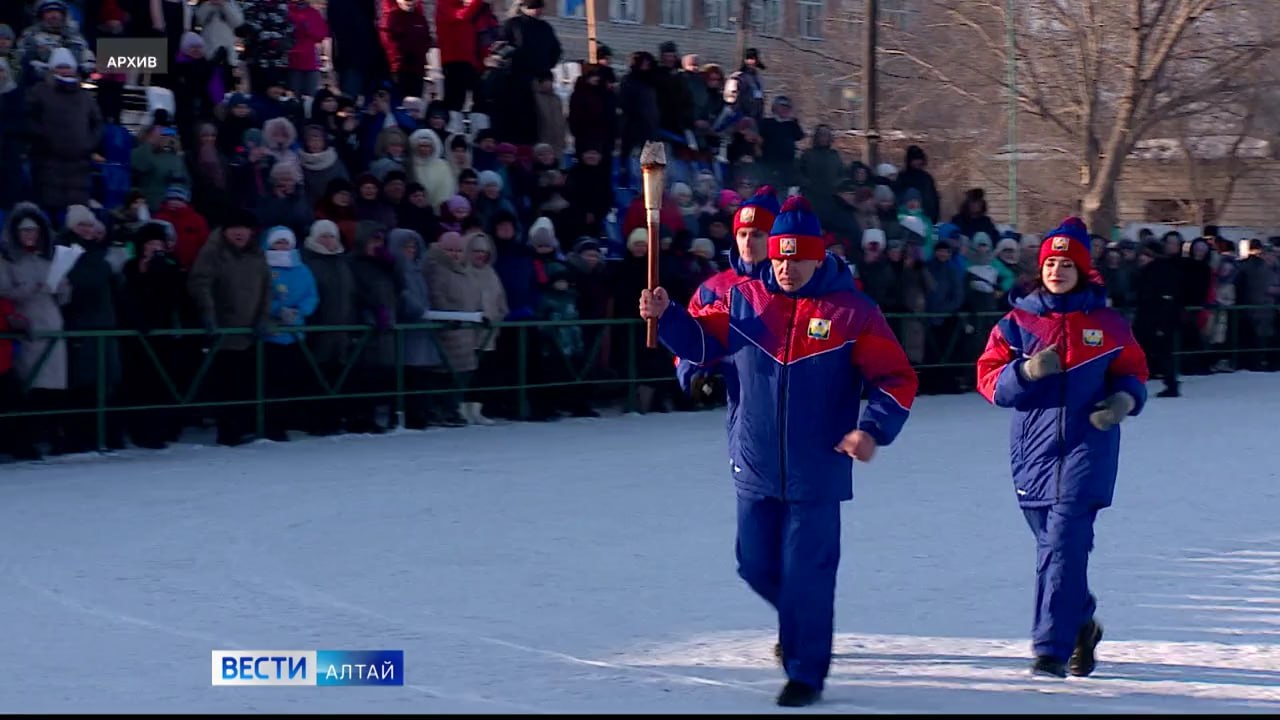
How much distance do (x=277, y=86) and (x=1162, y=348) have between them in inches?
395

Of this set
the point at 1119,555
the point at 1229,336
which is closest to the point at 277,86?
the point at 1119,555

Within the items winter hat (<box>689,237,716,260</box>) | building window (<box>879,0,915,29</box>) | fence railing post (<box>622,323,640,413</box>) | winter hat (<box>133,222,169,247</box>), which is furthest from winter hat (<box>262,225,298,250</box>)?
building window (<box>879,0,915,29</box>)

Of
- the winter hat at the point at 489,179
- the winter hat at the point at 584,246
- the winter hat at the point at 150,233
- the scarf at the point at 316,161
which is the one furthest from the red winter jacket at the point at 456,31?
the winter hat at the point at 150,233

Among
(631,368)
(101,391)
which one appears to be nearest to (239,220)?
(101,391)

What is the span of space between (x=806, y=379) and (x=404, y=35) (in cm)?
1348

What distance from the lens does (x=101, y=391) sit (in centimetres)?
1473

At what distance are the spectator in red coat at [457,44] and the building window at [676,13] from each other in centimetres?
4613

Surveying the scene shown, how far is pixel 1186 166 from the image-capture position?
165 feet

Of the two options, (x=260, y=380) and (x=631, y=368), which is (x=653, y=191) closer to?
(x=260, y=380)

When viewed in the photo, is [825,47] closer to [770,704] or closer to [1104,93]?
[1104,93]

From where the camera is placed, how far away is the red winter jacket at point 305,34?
60.5ft

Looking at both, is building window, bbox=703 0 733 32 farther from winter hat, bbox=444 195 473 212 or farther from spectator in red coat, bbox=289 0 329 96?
winter hat, bbox=444 195 473 212

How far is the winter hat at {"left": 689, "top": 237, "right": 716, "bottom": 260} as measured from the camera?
61.1 feet

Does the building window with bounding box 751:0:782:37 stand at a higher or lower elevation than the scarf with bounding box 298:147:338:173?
higher
